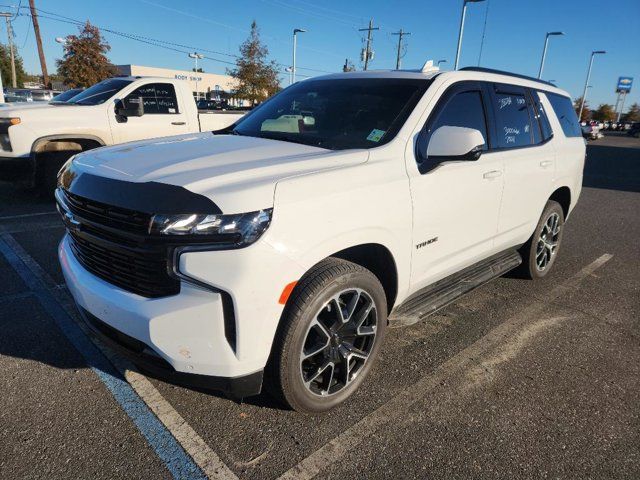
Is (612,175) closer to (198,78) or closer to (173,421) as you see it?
(173,421)

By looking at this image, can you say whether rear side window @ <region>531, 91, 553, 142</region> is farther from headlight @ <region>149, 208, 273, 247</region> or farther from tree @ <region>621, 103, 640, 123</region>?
tree @ <region>621, 103, 640, 123</region>

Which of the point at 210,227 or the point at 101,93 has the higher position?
the point at 101,93

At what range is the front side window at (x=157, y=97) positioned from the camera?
25.2 feet

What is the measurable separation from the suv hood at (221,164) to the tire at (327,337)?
0.50 metres

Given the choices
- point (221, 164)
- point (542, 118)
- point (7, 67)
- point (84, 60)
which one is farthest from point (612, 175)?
point (7, 67)

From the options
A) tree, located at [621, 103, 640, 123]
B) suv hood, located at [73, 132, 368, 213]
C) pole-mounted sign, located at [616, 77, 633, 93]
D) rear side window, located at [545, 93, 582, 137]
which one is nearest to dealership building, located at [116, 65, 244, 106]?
rear side window, located at [545, 93, 582, 137]

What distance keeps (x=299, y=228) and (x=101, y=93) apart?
6.92 metres

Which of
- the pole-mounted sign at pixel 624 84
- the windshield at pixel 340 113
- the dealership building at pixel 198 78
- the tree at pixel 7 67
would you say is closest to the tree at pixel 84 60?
the dealership building at pixel 198 78

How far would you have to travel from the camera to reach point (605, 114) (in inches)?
3420

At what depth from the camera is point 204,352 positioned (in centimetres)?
199

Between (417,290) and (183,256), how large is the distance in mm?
1662

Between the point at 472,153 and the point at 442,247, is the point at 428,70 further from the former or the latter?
the point at 442,247

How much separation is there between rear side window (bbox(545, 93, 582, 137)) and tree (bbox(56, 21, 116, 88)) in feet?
124

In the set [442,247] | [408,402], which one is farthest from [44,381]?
[442,247]
